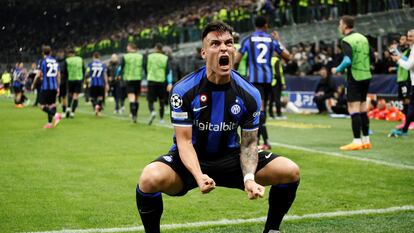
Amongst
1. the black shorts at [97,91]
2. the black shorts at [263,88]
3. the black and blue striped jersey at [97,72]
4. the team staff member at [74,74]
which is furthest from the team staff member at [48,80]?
the black shorts at [263,88]

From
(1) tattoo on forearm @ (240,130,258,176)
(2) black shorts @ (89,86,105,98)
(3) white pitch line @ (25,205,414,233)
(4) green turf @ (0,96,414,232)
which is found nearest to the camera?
(1) tattoo on forearm @ (240,130,258,176)

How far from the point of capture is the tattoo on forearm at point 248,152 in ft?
17.5

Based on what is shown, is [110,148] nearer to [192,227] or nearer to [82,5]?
[82,5]

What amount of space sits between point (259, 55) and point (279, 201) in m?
6.41

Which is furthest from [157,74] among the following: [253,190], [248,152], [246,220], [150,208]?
[253,190]

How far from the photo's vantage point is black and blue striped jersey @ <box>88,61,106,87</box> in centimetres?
2420

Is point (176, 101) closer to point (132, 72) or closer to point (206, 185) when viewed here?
point (206, 185)

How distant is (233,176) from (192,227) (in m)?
1.06

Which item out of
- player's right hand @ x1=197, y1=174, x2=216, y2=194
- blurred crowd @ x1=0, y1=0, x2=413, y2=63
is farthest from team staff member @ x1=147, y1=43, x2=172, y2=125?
player's right hand @ x1=197, y1=174, x2=216, y2=194

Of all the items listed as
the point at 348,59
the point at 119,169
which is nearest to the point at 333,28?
the point at 348,59

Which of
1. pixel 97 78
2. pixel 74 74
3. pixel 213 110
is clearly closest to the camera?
pixel 213 110

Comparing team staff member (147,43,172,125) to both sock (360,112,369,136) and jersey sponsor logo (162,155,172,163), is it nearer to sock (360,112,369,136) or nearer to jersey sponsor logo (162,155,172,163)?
sock (360,112,369,136)

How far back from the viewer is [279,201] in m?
5.60

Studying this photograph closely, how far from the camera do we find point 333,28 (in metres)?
26.5
